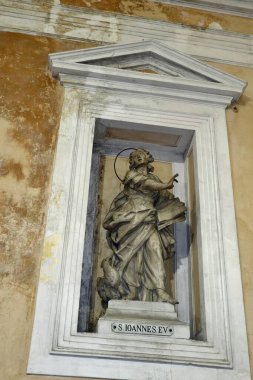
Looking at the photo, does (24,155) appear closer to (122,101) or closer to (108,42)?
(122,101)

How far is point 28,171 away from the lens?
393 cm

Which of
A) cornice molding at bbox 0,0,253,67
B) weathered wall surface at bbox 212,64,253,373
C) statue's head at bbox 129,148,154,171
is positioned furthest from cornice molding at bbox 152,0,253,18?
statue's head at bbox 129,148,154,171

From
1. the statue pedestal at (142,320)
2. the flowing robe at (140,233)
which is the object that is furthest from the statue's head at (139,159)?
the statue pedestal at (142,320)

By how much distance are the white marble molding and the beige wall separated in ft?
0.28

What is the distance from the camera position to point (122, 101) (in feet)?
14.4

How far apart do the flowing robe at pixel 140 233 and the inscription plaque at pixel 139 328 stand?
347mm

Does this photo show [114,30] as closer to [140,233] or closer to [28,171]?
[28,171]

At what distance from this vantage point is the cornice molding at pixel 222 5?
16.9ft

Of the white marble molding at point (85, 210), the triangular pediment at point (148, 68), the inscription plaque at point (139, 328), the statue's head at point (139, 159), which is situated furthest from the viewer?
the triangular pediment at point (148, 68)

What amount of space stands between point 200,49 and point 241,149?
45.3 inches

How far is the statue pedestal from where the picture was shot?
131 inches

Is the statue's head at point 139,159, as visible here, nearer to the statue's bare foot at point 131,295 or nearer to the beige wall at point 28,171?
the beige wall at point 28,171

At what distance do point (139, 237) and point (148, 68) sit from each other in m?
1.70

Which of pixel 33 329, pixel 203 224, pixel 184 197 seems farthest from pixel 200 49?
pixel 33 329
